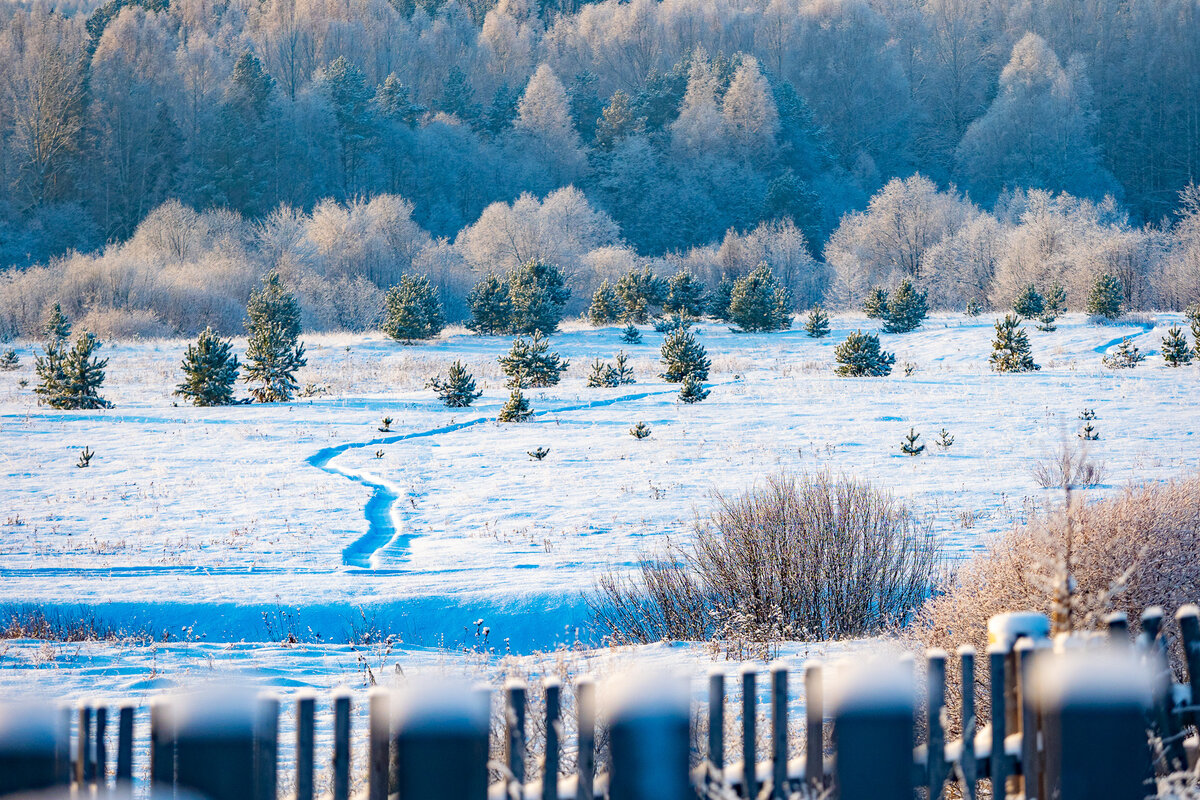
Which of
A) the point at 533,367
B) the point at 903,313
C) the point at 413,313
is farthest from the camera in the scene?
the point at 903,313

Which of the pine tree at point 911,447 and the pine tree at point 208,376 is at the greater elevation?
the pine tree at point 208,376

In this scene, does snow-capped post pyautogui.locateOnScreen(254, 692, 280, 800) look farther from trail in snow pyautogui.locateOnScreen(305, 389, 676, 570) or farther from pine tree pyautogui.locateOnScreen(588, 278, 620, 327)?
pine tree pyautogui.locateOnScreen(588, 278, 620, 327)

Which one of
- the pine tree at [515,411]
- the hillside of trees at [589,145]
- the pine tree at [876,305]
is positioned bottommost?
the pine tree at [515,411]

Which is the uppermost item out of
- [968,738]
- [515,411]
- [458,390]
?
[458,390]

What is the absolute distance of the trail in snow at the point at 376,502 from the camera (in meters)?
12.1

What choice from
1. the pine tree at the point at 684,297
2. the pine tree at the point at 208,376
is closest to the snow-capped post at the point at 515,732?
the pine tree at the point at 208,376

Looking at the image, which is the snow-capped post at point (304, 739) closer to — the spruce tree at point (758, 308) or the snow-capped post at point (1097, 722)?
the snow-capped post at point (1097, 722)

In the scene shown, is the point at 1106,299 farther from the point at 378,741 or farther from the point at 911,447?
the point at 378,741

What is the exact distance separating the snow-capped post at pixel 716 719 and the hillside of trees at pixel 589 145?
4426 cm

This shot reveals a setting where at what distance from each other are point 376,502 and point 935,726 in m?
12.9

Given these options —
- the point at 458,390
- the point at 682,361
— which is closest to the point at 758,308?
the point at 682,361

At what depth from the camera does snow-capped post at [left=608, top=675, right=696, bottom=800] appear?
194 cm

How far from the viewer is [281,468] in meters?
16.8

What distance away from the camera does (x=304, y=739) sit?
1.99 meters
